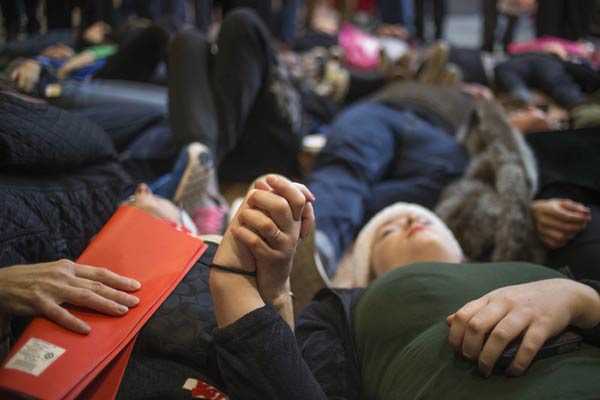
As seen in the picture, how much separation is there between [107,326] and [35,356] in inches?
2.6

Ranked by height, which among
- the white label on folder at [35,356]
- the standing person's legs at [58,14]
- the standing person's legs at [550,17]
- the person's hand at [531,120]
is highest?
the standing person's legs at [58,14]

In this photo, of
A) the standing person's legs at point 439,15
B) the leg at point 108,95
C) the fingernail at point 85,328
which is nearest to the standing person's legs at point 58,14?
the leg at point 108,95

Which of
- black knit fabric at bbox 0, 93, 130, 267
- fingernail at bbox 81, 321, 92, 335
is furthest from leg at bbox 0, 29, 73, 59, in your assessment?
fingernail at bbox 81, 321, 92, 335

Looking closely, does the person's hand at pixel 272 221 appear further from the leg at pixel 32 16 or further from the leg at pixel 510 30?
the leg at pixel 510 30

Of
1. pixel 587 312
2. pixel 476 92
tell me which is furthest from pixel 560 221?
pixel 476 92

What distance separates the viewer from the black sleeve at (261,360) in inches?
18.3

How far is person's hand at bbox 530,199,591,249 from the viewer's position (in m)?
0.85

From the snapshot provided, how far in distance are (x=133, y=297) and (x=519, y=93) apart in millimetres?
1419

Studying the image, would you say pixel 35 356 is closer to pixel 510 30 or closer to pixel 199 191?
pixel 199 191

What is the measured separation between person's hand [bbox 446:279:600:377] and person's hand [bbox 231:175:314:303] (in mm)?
181

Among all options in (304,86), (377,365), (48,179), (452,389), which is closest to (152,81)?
(304,86)

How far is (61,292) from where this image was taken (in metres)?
0.48

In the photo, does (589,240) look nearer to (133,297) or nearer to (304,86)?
(133,297)

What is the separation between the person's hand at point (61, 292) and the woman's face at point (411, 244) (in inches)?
19.4
